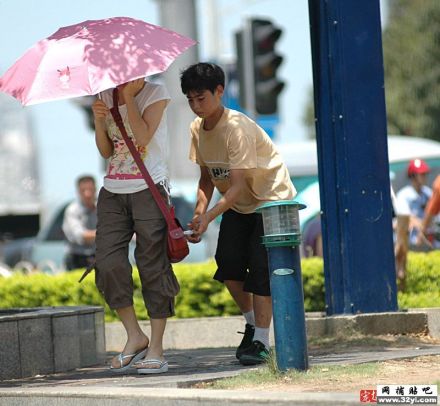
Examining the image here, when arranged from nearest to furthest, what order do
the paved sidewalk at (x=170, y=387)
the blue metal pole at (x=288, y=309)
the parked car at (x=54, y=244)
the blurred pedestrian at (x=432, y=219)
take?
the paved sidewalk at (x=170, y=387) < the blue metal pole at (x=288, y=309) < the blurred pedestrian at (x=432, y=219) < the parked car at (x=54, y=244)

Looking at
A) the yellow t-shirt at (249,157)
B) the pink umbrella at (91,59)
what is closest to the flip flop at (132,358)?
the yellow t-shirt at (249,157)

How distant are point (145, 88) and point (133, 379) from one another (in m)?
1.68

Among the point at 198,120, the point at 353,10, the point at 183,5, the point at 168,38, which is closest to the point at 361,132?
the point at 353,10

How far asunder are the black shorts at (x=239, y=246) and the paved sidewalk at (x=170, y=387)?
558mm

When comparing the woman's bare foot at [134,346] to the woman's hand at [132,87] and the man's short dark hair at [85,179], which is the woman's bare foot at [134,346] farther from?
the man's short dark hair at [85,179]

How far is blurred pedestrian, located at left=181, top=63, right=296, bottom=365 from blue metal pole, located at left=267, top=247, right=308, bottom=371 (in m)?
0.58

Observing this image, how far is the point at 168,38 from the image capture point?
25.9 ft

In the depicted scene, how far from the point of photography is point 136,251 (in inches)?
319

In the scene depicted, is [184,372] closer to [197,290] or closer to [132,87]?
[132,87]

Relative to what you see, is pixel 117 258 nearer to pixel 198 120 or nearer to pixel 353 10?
pixel 198 120

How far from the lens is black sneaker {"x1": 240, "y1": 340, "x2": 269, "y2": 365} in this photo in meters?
8.13

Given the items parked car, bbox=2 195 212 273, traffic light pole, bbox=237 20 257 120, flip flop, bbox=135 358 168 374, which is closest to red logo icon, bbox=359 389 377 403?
flip flop, bbox=135 358 168 374

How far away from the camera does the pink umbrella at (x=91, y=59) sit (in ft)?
24.7

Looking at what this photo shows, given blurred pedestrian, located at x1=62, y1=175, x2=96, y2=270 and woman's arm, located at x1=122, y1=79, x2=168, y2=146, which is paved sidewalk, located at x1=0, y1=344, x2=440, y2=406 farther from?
blurred pedestrian, located at x1=62, y1=175, x2=96, y2=270
